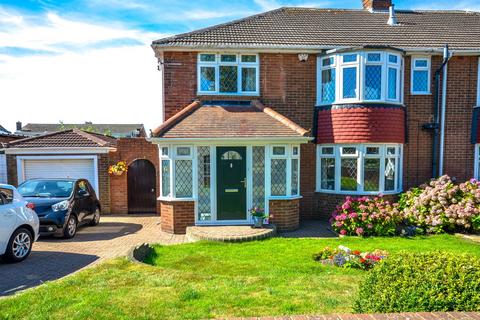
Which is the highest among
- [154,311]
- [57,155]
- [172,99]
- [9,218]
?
[172,99]

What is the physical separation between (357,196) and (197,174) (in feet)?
16.7

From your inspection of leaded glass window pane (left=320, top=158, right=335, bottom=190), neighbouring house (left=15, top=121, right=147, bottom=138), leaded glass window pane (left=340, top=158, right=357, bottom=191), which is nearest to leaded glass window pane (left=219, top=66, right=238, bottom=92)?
leaded glass window pane (left=320, top=158, right=335, bottom=190)

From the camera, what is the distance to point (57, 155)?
43.1 ft

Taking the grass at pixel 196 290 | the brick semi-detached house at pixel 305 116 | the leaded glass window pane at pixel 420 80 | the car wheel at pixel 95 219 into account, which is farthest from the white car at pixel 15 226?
the leaded glass window pane at pixel 420 80

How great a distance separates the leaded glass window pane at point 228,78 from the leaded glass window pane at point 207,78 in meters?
0.30

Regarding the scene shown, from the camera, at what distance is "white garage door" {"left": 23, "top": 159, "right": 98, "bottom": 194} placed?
43.4 ft

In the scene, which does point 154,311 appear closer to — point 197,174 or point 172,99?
point 197,174

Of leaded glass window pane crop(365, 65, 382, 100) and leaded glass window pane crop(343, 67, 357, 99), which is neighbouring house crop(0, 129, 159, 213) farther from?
leaded glass window pane crop(365, 65, 382, 100)

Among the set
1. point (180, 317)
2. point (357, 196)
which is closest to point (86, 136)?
point (357, 196)

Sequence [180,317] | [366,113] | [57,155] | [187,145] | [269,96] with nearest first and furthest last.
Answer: [180,317]
[187,145]
[366,113]
[269,96]
[57,155]

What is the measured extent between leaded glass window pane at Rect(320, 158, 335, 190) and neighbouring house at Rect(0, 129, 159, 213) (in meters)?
6.09

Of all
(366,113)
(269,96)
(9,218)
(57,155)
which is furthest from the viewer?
(57,155)

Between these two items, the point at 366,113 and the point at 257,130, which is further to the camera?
the point at 366,113

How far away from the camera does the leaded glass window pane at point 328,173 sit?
11.5 metres
